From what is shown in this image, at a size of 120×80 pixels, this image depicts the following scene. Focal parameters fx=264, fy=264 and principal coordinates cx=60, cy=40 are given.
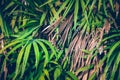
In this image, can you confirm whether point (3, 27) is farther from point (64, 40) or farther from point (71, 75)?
point (71, 75)

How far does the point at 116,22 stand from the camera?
6.03ft

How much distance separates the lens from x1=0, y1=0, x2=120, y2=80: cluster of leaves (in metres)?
1.74

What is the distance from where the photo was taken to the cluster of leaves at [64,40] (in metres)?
1.74

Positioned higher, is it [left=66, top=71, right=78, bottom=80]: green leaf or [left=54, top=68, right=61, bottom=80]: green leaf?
[left=54, top=68, right=61, bottom=80]: green leaf

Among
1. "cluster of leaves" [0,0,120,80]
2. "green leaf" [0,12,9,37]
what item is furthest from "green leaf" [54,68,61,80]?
"green leaf" [0,12,9,37]

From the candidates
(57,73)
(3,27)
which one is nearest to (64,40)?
(57,73)

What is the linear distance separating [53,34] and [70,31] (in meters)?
0.15

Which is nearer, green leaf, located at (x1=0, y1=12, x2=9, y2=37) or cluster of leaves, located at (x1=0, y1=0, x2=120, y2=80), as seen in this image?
cluster of leaves, located at (x1=0, y1=0, x2=120, y2=80)

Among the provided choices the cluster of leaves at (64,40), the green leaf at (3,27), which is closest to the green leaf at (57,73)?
the cluster of leaves at (64,40)

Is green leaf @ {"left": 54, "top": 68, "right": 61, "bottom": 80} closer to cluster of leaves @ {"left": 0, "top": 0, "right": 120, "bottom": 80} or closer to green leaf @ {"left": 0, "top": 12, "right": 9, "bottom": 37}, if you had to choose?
cluster of leaves @ {"left": 0, "top": 0, "right": 120, "bottom": 80}

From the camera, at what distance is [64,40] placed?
1800mm

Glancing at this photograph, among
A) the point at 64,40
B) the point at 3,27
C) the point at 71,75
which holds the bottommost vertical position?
the point at 71,75

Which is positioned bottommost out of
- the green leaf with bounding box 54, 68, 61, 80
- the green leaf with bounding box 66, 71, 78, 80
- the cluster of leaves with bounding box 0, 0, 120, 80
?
the green leaf with bounding box 66, 71, 78, 80

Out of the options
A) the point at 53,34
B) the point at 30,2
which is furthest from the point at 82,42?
the point at 30,2
